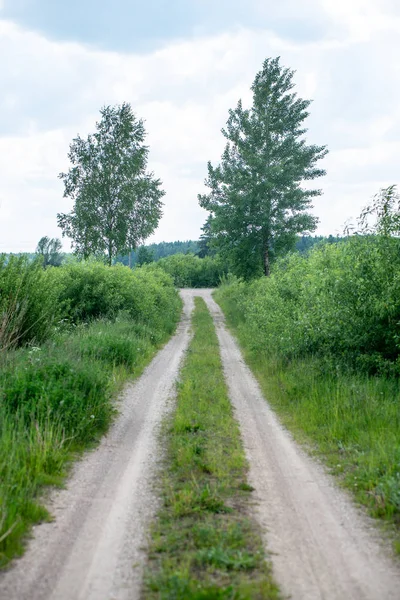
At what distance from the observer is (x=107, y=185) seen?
36188 millimetres

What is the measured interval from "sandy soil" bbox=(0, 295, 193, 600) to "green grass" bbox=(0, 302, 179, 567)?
23cm

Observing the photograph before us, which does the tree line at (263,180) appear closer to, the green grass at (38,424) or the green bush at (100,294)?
the green bush at (100,294)

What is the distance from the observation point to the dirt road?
4156 mm

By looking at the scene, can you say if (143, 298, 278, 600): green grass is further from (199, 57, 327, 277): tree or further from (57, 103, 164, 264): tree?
(57, 103, 164, 264): tree

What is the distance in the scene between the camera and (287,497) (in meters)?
6.13

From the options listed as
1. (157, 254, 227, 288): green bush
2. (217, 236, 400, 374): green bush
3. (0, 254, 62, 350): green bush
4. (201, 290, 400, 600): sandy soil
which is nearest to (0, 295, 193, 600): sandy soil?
(201, 290, 400, 600): sandy soil

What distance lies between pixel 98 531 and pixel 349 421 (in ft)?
17.0

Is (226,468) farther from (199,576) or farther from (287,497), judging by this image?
(199,576)

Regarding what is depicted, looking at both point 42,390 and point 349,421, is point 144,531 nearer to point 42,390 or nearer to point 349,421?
point 42,390

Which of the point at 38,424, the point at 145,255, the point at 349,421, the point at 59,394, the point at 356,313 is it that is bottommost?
the point at 349,421

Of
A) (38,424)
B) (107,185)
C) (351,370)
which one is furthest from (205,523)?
(107,185)

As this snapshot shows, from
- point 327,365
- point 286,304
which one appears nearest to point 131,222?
point 286,304

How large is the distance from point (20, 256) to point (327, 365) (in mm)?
9260

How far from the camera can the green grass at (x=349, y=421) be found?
238 inches
